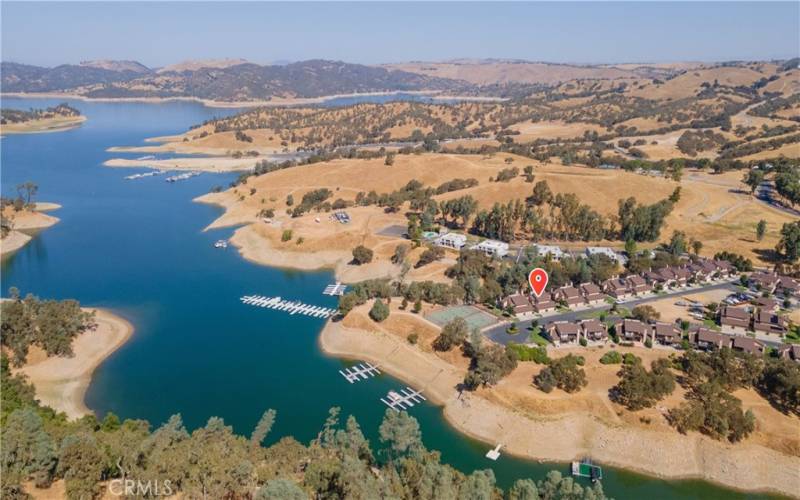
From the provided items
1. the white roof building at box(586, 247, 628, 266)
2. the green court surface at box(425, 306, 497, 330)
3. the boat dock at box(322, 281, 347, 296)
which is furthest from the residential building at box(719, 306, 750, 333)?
the boat dock at box(322, 281, 347, 296)

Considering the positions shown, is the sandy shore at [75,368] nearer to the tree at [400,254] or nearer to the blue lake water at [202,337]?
the blue lake water at [202,337]

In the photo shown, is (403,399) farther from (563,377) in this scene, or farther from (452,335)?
(563,377)

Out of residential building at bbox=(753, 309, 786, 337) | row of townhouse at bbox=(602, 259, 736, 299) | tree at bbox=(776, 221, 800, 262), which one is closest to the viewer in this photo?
residential building at bbox=(753, 309, 786, 337)

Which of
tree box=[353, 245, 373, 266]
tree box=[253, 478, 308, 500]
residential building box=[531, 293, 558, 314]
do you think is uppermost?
tree box=[253, 478, 308, 500]

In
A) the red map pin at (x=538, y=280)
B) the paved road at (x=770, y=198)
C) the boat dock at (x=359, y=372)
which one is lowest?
the boat dock at (x=359, y=372)

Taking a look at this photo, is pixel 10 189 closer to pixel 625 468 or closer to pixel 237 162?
pixel 237 162

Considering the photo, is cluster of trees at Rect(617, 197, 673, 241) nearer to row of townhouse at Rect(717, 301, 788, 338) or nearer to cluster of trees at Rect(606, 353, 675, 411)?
row of townhouse at Rect(717, 301, 788, 338)

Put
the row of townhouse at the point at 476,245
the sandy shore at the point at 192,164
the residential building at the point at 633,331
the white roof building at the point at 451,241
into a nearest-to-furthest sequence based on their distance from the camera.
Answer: the residential building at the point at 633,331 → the row of townhouse at the point at 476,245 → the white roof building at the point at 451,241 → the sandy shore at the point at 192,164

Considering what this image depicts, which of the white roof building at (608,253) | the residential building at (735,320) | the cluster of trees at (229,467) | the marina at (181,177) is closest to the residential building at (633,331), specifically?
the residential building at (735,320)
